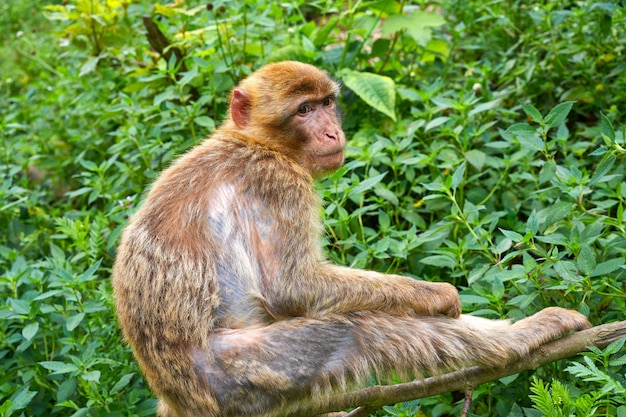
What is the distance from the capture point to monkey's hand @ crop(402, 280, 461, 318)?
4500 millimetres

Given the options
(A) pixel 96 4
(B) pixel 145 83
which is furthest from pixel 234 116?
(A) pixel 96 4

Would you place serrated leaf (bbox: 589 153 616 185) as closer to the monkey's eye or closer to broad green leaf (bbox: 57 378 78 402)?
the monkey's eye

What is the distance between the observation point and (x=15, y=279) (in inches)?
219

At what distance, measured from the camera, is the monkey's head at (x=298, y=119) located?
508 cm

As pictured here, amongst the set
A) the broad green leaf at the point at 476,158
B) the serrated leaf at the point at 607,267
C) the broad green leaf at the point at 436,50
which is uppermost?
the serrated leaf at the point at 607,267

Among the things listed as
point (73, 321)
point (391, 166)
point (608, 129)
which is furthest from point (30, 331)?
point (608, 129)

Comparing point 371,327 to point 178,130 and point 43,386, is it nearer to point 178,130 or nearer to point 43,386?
point 43,386

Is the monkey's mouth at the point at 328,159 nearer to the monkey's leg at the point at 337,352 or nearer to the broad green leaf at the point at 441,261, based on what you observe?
the broad green leaf at the point at 441,261

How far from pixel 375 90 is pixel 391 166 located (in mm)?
966

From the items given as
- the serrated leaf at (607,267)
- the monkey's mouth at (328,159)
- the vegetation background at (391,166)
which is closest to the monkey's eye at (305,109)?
the monkey's mouth at (328,159)

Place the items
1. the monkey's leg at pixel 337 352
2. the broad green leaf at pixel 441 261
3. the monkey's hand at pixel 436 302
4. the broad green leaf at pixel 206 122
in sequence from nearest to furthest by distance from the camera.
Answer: the monkey's leg at pixel 337 352
the monkey's hand at pixel 436 302
the broad green leaf at pixel 441 261
the broad green leaf at pixel 206 122

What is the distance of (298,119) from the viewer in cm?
513

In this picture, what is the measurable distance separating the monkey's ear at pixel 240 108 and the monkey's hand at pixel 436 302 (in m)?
1.65

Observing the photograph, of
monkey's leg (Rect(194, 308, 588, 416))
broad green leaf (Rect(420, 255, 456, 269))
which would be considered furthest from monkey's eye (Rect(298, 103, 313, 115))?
monkey's leg (Rect(194, 308, 588, 416))
